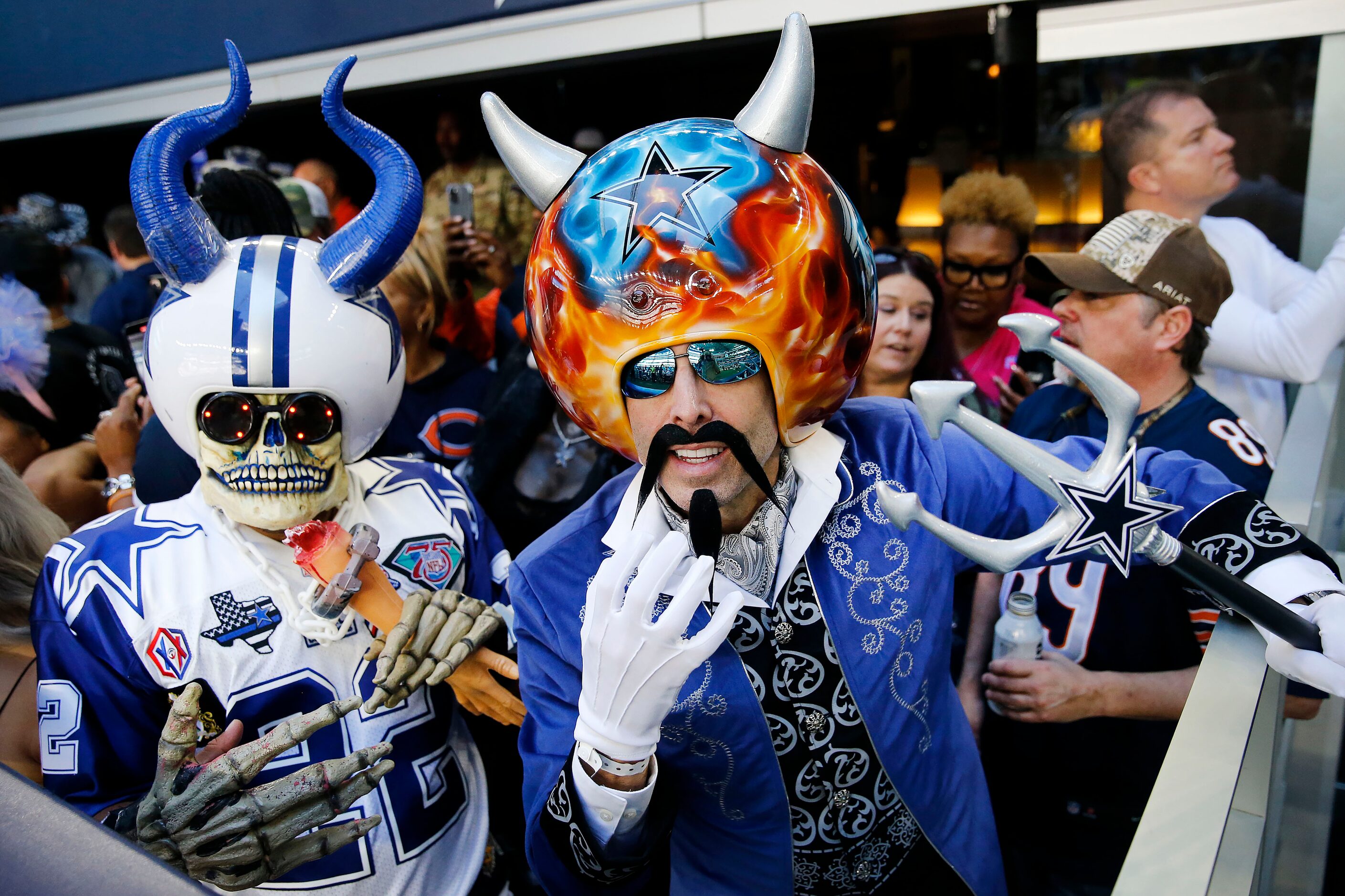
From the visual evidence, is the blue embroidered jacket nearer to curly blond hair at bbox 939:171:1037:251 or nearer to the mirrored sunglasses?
the mirrored sunglasses

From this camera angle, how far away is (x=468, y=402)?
3.14 m

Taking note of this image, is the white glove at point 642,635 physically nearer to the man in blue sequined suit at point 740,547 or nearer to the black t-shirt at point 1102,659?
the man in blue sequined suit at point 740,547

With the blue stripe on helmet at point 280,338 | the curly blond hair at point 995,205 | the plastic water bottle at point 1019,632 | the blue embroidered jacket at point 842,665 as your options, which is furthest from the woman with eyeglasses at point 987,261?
the blue stripe on helmet at point 280,338

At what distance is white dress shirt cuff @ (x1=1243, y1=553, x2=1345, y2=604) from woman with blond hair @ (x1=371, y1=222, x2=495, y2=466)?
7.55 feet

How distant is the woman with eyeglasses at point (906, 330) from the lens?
8.89 feet

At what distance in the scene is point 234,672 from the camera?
166cm

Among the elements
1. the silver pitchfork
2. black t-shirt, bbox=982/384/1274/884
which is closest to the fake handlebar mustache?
the silver pitchfork

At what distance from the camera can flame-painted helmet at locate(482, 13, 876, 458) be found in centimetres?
126

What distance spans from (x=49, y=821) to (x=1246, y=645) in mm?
1401

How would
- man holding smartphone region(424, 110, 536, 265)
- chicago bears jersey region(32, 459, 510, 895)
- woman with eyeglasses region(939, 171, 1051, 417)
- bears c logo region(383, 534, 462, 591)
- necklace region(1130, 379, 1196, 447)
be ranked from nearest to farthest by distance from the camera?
1. chicago bears jersey region(32, 459, 510, 895)
2. bears c logo region(383, 534, 462, 591)
3. necklace region(1130, 379, 1196, 447)
4. woman with eyeglasses region(939, 171, 1051, 417)
5. man holding smartphone region(424, 110, 536, 265)

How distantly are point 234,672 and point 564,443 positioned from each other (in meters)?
1.19

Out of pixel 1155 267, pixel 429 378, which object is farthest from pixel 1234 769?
pixel 429 378

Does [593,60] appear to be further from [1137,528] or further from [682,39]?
[1137,528]

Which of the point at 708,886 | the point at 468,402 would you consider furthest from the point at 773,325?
the point at 468,402
